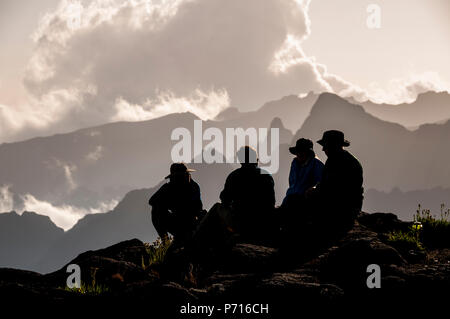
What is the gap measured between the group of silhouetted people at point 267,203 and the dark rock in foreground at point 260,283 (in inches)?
21.1

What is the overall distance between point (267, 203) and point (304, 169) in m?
1.22

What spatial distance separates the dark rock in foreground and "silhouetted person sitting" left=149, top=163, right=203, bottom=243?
1684 mm

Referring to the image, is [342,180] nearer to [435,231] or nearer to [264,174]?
[264,174]

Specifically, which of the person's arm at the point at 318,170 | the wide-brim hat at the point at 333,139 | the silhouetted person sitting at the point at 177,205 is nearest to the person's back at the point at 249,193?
the silhouetted person sitting at the point at 177,205

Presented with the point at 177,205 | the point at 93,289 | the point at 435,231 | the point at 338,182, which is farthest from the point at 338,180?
the point at 93,289

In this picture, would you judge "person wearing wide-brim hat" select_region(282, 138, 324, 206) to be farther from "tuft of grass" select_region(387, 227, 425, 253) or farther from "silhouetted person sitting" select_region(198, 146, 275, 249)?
"tuft of grass" select_region(387, 227, 425, 253)

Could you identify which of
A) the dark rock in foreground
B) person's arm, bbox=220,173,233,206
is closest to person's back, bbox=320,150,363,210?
the dark rock in foreground

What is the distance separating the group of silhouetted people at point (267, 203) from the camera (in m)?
7.56

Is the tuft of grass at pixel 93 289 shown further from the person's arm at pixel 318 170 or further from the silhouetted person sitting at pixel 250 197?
the person's arm at pixel 318 170

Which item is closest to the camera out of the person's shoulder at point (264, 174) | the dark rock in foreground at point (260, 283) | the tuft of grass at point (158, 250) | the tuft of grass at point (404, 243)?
the dark rock in foreground at point (260, 283)

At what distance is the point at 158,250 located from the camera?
8.11 metres
